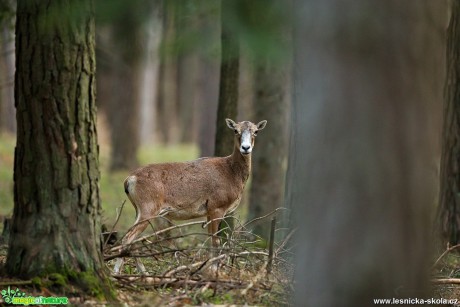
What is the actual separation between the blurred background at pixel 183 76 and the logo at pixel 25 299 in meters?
2.13

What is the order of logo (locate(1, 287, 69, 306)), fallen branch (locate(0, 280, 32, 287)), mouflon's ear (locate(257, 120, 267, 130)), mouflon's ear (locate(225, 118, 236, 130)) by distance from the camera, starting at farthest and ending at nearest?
1. mouflon's ear (locate(257, 120, 267, 130))
2. mouflon's ear (locate(225, 118, 236, 130))
3. fallen branch (locate(0, 280, 32, 287))
4. logo (locate(1, 287, 69, 306))

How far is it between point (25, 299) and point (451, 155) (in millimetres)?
7116

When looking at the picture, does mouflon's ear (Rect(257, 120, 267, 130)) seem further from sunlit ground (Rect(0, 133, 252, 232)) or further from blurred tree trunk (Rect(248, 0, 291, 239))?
blurred tree trunk (Rect(248, 0, 291, 239))

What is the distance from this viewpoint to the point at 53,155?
20.1ft

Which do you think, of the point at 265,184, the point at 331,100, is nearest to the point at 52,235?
the point at 331,100

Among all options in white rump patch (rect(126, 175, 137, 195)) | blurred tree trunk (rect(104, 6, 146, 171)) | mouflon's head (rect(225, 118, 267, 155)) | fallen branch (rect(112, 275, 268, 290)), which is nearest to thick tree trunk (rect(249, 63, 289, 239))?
mouflon's head (rect(225, 118, 267, 155))

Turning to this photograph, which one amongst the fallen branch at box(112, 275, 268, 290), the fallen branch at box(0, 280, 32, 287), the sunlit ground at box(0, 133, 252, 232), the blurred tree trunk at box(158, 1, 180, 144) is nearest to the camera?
the fallen branch at box(0, 280, 32, 287)

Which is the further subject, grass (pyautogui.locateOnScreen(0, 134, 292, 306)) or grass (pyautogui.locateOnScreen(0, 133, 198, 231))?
grass (pyautogui.locateOnScreen(0, 133, 198, 231))

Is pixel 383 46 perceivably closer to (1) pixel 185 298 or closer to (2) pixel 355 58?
(2) pixel 355 58

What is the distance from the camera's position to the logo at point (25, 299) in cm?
580

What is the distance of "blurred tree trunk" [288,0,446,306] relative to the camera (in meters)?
4.21

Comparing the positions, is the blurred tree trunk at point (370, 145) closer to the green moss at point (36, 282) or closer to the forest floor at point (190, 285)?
the forest floor at point (190, 285)

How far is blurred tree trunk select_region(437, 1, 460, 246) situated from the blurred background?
243 centimetres

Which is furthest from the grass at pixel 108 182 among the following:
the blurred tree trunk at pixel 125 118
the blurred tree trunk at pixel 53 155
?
the blurred tree trunk at pixel 53 155
